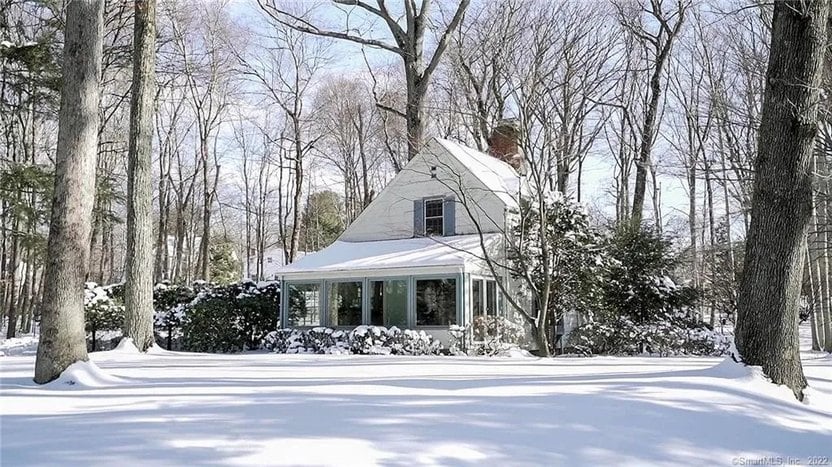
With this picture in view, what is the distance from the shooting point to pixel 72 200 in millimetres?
6809

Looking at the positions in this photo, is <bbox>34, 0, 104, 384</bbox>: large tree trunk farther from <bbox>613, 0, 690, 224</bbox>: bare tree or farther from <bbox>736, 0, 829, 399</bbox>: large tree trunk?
<bbox>613, 0, 690, 224</bbox>: bare tree

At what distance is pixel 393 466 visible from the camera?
358cm

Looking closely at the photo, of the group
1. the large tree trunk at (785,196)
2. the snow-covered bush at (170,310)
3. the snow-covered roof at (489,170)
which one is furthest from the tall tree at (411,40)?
the large tree trunk at (785,196)

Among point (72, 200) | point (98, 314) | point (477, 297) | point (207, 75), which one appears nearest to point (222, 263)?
point (207, 75)

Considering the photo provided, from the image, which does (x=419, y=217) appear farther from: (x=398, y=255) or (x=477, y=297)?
(x=477, y=297)

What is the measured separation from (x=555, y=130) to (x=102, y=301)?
36.6ft

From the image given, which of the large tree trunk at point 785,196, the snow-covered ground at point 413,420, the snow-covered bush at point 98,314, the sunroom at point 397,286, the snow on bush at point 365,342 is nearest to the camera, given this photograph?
the snow-covered ground at point 413,420

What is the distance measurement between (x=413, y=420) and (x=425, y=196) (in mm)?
12307

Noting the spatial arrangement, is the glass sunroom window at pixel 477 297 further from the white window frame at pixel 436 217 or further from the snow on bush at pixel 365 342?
the white window frame at pixel 436 217

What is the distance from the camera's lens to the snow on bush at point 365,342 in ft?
45.4

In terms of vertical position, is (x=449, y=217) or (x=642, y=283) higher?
(x=449, y=217)

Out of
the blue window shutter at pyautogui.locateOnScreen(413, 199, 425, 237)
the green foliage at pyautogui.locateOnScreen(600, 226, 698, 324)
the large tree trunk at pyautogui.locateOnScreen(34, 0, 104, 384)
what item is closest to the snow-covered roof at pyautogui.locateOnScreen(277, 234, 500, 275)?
the blue window shutter at pyautogui.locateOnScreen(413, 199, 425, 237)

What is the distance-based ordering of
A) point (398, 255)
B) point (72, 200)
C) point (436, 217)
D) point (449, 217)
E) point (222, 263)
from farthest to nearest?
point (222, 263) → point (436, 217) → point (449, 217) → point (398, 255) → point (72, 200)

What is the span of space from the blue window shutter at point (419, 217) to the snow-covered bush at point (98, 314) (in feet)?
24.4
